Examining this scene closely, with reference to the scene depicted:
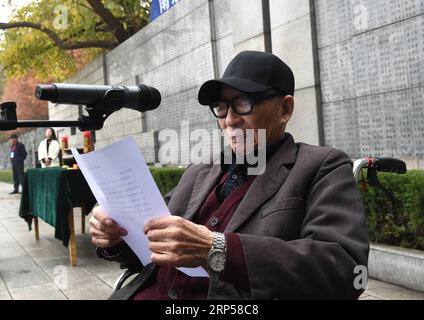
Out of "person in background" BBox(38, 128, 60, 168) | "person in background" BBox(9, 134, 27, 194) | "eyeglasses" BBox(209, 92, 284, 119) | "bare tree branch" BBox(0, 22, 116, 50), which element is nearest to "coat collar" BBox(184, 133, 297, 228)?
"eyeglasses" BBox(209, 92, 284, 119)

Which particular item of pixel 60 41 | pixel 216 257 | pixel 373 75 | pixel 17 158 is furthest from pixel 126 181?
pixel 17 158

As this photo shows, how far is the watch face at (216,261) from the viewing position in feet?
4.59

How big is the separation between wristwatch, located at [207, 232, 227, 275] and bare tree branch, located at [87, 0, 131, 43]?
37.5 ft

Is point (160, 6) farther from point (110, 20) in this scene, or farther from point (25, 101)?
point (25, 101)

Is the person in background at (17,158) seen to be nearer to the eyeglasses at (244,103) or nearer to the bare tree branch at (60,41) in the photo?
the bare tree branch at (60,41)

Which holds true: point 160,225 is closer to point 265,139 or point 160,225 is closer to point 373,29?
point 265,139

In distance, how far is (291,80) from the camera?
1.82 meters

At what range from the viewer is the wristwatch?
140 cm

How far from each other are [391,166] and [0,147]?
42.8 m

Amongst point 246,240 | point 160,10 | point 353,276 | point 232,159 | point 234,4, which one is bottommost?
point 353,276

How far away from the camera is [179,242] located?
1.38 meters

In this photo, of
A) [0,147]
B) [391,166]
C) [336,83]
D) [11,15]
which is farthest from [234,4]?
[0,147]

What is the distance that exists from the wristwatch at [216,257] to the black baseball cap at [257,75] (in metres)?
0.59

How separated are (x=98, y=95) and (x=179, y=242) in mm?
Answer: 517
